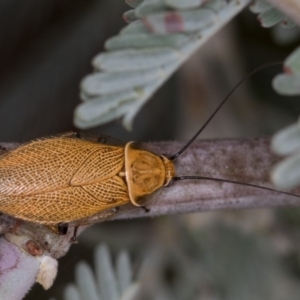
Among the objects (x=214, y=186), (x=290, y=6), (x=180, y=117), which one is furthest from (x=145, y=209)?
(x=180, y=117)

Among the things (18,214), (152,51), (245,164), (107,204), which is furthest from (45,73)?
(152,51)

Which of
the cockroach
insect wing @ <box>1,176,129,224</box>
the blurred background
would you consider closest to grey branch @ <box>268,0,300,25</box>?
the cockroach

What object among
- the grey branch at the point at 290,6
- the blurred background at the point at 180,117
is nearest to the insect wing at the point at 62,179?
the blurred background at the point at 180,117

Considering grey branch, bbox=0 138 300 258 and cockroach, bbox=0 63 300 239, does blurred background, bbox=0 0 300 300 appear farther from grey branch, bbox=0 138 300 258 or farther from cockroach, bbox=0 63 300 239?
grey branch, bbox=0 138 300 258

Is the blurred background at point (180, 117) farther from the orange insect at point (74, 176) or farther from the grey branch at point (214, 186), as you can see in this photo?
the grey branch at point (214, 186)

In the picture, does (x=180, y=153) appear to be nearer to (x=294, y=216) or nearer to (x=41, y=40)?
(x=294, y=216)
